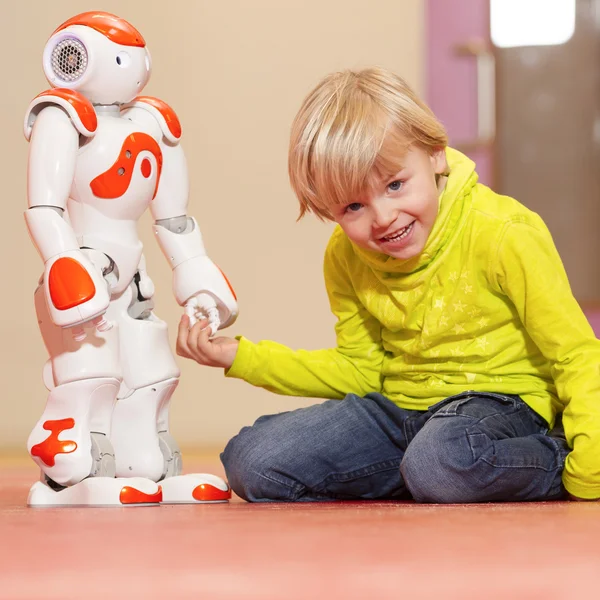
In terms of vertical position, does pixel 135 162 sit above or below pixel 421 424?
above

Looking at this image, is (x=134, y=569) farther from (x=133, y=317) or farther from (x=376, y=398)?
(x=376, y=398)

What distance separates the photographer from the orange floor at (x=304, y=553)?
0.67 metres

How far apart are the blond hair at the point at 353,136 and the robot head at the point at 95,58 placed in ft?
0.74

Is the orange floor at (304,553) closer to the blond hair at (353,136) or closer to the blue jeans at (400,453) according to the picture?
the blue jeans at (400,453)

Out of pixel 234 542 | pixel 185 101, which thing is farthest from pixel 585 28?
pixel 234 542

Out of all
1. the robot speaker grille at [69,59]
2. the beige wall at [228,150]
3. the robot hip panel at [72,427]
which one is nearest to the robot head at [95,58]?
the robot speaker grille at [69,59]

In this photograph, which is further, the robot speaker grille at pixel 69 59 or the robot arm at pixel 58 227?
the robot speaker grille at pixel 69 59

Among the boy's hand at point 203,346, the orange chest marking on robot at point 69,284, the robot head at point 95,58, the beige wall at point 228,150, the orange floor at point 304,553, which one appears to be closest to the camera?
the orange floor at point 304,553

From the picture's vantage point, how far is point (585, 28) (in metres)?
2.87

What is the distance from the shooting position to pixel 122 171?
4.08 feet

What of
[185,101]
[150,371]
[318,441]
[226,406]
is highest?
[185,101]

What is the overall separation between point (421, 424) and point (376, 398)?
0.32 feet

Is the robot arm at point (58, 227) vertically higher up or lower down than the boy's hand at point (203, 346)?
higher up

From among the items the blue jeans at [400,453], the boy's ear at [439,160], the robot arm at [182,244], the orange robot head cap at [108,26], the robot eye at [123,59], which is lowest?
the blue jeans at [400,453]
